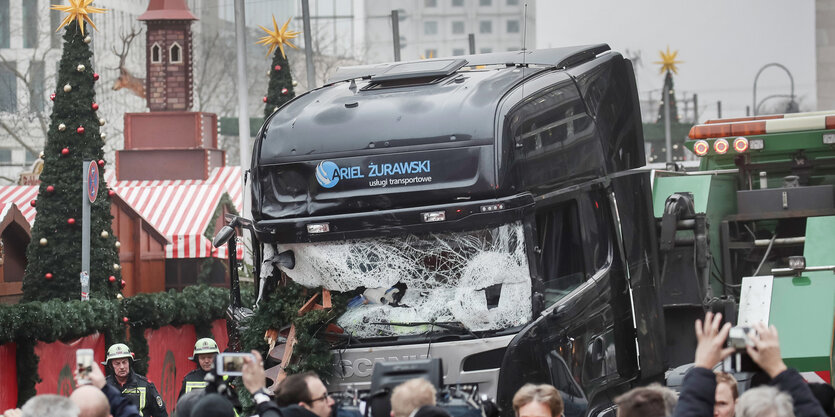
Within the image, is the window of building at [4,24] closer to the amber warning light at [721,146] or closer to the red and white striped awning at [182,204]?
the red and white striped awning at [182,204]

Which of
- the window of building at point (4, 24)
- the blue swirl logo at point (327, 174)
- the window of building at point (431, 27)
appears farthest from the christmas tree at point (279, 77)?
the window of building at point (431, 27)

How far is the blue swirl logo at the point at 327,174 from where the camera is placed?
10.4 m

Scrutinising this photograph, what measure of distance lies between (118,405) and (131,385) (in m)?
5.16

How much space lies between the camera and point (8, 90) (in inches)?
2682

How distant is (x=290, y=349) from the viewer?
33.9 ft

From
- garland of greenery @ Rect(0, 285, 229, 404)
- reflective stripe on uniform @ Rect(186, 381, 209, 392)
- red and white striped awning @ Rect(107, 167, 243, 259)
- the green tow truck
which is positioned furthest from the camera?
red and white striped awning @ Rect(107, 167, 243, 259)

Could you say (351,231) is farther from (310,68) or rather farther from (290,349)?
(310,68)

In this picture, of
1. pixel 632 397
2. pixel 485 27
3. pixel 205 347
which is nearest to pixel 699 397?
pixel 632 397

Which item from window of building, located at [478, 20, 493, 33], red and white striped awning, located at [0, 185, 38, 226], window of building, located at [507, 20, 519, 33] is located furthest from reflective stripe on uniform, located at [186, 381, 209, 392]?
window of building, located at [478, 20, 493, 33]

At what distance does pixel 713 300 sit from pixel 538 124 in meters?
2.36

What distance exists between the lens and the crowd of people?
569 cm

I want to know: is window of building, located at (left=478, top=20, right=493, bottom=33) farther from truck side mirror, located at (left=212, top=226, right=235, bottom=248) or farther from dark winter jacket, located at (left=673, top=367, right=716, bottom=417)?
dark winter jacket, located at (left=673, top=367, right=716, bottom=417)

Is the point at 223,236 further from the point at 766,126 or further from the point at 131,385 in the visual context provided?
the point at 766,126

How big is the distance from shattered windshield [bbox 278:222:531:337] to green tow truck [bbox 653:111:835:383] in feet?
7.27
